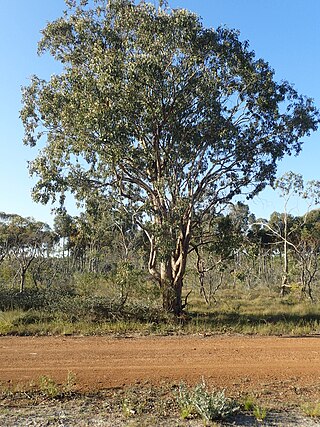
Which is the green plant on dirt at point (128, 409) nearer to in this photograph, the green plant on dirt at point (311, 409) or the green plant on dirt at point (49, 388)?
the green plant on dirt at point (49, 388)

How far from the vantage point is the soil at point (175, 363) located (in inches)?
267

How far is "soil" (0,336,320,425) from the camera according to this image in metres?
6.77

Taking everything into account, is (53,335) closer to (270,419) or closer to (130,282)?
(130,282)

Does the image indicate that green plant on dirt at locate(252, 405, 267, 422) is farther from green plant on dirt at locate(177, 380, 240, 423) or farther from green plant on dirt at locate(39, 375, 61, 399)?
green plant on dirt at locate(39, 375, 61, 399)

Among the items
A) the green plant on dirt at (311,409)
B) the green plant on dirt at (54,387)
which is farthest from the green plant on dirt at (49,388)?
the green plant on dirt at (311,409)

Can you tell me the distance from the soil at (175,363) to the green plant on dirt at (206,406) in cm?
82

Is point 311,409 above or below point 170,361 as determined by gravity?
below

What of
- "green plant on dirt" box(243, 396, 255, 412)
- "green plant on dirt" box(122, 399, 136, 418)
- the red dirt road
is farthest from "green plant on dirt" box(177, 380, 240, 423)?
the red dirt road

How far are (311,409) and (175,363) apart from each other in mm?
2992

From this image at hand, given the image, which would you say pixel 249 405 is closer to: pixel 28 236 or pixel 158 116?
pixel 158 116

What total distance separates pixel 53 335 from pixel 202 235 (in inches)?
236

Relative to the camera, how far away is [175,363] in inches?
321

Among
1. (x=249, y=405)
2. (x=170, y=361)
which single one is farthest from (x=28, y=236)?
(x=249, y=405)

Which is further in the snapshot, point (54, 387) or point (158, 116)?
point (158, 116)
